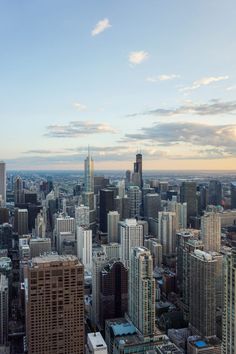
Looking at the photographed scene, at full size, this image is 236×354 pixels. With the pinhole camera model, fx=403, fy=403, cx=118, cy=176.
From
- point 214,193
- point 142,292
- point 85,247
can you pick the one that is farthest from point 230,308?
point 214,193

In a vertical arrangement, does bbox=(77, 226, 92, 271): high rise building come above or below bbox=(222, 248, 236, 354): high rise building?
below

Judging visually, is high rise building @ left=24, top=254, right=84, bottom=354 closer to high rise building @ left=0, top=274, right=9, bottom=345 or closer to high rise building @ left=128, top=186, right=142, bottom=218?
high rise building @ left=0, top=274, right=9, bottom=345

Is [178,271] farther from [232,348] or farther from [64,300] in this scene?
[232,348]

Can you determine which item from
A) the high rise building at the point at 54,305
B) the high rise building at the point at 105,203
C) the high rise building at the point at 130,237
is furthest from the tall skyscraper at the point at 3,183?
the high rise building at the point at 54,305

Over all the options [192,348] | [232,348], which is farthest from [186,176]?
[232,348]

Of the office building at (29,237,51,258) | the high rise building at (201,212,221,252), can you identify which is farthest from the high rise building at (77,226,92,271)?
the high rise building at (201,212,221,252)
